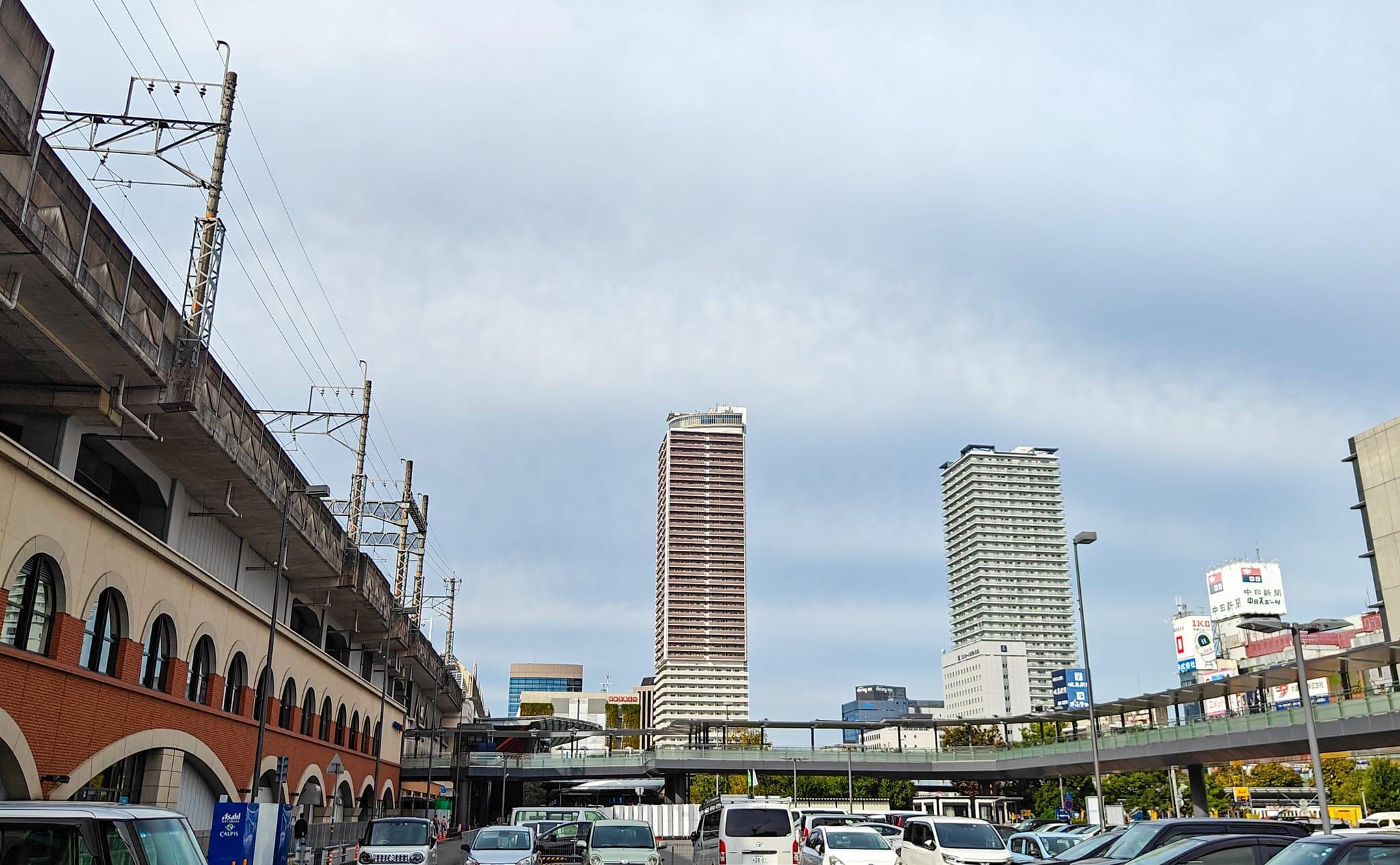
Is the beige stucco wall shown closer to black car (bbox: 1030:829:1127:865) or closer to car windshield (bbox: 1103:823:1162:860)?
black car (bbox: 1030:829:1127:865)

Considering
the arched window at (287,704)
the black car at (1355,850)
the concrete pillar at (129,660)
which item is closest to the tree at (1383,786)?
the arched window at (287,704)

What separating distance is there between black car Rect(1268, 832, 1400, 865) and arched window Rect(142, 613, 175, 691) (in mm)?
26940

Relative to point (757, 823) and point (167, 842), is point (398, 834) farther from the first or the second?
point (167, 842)

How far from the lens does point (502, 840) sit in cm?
2395

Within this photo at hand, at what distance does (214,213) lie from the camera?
2906 centimetres

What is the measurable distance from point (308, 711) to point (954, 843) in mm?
33435

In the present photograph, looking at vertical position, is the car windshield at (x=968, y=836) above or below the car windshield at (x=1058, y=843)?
above

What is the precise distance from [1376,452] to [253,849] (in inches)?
3168

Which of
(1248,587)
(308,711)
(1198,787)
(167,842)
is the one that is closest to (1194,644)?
Answer: (1248,587)

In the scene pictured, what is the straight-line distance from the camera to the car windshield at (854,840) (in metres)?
22.2

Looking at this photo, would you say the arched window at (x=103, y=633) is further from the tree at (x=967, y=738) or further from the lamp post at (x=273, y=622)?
the tree at (x=967, y=738)

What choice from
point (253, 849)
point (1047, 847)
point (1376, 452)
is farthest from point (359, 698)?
point (1376, 452)

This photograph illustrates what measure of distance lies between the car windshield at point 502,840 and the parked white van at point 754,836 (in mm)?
4549

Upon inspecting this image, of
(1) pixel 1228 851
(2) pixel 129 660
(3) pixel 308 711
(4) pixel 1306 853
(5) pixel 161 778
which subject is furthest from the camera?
(3) pixel 308 711
